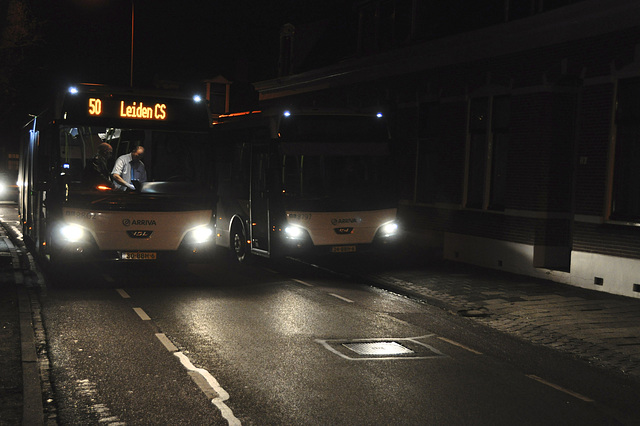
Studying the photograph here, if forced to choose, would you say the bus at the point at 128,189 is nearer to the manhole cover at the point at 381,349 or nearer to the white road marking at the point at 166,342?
the white road marking at the point at 166,342

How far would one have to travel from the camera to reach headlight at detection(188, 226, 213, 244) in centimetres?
1372

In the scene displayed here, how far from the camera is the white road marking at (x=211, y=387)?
20.1ft

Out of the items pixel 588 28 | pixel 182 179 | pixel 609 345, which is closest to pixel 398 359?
pixel 609 345

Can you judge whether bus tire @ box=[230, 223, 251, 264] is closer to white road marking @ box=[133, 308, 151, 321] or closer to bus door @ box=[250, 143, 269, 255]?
bus door @ box=[250, 143, 269, 255]

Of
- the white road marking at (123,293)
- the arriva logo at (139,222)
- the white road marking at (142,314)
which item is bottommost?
the white road marking at (123,293)

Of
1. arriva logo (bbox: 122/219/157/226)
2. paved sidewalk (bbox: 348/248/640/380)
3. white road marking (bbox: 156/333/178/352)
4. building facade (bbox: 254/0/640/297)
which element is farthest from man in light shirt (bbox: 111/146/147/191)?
building facade (bbox: 254/0/640/297)

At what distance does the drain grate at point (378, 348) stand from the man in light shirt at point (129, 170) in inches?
231

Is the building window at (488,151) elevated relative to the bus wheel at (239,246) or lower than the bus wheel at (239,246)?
elevated

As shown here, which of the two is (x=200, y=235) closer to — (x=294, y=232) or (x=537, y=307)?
(x=294, y=232)

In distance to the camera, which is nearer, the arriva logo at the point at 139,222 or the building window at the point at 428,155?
the arriva logo at the point at 139,222

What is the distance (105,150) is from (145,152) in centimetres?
70

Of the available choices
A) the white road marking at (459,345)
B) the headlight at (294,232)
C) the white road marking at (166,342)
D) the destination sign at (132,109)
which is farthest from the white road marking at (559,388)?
the destination sign at (132,109)

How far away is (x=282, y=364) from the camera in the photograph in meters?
7.89

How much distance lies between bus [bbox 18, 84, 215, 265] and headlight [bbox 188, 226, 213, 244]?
0.02m
